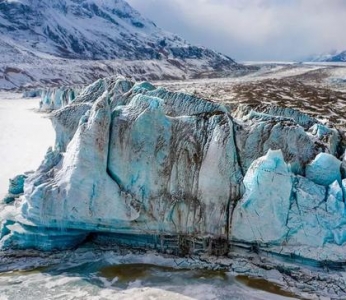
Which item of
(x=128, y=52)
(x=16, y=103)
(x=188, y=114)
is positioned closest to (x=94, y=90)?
(x=188, y=114)

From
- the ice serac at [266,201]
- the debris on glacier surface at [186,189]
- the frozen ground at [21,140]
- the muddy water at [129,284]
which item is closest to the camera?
the muddy water at [129,284]

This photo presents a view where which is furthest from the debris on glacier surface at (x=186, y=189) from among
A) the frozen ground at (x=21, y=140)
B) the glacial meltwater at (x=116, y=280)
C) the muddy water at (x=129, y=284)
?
the frozen ground at (x=21, y=140)

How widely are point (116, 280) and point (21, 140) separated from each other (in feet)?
50.2

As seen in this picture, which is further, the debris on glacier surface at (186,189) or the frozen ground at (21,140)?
the frozen ground at (21,140)

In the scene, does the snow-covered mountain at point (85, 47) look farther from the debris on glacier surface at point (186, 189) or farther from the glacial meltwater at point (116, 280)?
the glacial meltwater at point (116, 280)

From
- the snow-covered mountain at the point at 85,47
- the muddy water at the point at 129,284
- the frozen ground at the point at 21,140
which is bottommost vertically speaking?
the muddy water at the point at 129,284

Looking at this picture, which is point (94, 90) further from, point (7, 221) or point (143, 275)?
point (143, 275)

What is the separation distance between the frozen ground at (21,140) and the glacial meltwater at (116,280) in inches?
200

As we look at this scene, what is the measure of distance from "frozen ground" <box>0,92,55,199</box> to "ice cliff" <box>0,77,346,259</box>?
4.83m

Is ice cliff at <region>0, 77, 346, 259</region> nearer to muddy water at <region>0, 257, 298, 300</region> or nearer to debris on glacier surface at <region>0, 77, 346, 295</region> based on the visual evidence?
debris on glacier surface at <region>0, 77, 346, 295</region>

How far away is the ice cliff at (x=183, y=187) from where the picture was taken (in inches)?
377

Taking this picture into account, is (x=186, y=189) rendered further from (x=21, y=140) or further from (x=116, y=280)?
(x=21, y=140)

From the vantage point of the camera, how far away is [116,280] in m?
9.50

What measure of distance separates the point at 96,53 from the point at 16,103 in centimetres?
8598
